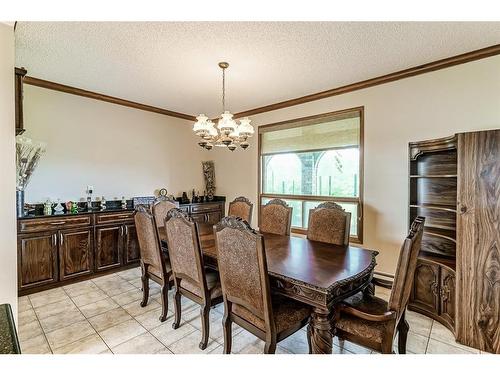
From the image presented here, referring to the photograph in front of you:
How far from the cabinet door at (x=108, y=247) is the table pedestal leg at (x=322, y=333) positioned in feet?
10.2

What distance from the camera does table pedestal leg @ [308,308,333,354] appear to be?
1453mm

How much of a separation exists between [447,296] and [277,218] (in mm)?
1766

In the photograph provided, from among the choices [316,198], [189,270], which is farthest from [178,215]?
[316,198]

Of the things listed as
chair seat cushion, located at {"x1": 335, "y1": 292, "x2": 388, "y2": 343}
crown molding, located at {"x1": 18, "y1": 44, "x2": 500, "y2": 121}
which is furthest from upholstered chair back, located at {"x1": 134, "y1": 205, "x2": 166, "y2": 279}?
crown molding, located at {"x1": 18, "y1": 44, "x2": 500, "y2": 121}

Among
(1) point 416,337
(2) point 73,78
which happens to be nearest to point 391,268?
(1) point 416,337

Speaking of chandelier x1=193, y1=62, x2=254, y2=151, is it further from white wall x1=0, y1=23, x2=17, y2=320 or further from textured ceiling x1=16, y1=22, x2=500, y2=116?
white wall x1=0, y1=23, x2=17, y2=320

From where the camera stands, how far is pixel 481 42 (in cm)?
231

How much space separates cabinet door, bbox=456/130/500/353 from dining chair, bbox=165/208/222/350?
6.59 feet

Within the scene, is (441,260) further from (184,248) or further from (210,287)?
(184,248)

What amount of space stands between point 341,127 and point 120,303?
3.56m

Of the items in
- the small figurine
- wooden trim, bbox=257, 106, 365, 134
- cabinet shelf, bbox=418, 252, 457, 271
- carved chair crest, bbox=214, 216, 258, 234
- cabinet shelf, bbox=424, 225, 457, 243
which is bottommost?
cabinet shelf, bbox=418, 252, 457, 271

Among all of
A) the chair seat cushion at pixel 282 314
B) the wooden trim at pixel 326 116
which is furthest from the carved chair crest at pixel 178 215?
the wooden trim at pixel 326 116

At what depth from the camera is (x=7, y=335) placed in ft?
2.50

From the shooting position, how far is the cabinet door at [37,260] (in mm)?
2814
